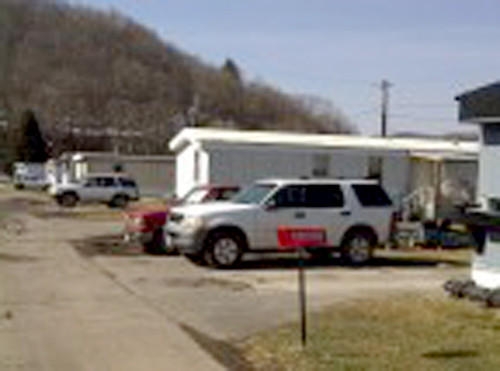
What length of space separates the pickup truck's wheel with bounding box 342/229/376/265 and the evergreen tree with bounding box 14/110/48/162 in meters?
99.4

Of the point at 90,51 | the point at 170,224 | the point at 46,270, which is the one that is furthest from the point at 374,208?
the point at 90,51

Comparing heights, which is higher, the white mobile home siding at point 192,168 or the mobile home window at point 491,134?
the mobile home window at point 491,134

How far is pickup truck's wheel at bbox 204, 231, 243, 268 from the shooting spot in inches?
952

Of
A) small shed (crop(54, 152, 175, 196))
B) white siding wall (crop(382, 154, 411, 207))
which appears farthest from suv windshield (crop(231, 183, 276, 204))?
small shed (crop(54, 152, 175, 196))

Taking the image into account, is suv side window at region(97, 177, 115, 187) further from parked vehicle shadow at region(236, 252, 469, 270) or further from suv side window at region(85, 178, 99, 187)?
parked vehicle shadow at region(236, 252, 469, 270)

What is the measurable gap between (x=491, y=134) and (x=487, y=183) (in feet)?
2.47

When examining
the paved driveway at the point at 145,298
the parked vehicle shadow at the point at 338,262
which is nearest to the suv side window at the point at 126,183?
the paved driveway at the point at 145,298

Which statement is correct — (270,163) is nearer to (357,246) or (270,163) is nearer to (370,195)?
(370,195)

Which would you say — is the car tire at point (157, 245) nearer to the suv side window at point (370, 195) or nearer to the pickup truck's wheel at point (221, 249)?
the pickup truck's wheel at point (221, 249)

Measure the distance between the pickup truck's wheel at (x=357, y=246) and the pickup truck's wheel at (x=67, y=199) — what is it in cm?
3537

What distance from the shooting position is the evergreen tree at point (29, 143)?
122m

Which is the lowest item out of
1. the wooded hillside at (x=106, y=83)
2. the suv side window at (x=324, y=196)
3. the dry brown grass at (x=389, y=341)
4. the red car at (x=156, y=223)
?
Result: the dry brown grass at (x=389, y=341)

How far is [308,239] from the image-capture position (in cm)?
1429

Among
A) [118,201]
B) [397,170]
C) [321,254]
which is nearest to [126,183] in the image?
[118,201]
